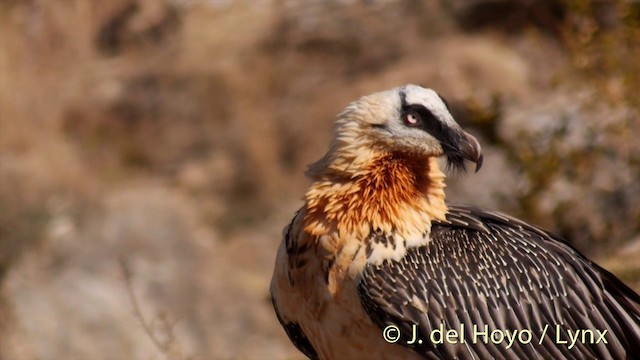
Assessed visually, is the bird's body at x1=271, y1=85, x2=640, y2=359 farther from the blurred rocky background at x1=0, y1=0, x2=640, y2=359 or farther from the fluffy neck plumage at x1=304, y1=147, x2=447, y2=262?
the blurred rocky background at x1=0, y1=0, x2=640, y2=359

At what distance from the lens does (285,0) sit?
2070 centimetres

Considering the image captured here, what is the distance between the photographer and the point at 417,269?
6.32 meters

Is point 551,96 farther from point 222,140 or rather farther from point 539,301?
point 539,301

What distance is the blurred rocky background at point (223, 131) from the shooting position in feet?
46.1

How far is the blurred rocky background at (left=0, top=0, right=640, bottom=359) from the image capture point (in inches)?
553

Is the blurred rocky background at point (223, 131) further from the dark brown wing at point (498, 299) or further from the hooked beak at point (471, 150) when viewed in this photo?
the hooked beak at point (471, 150)

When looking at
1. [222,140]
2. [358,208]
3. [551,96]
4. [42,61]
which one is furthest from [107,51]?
[358,208]

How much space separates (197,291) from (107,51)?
20.6ft

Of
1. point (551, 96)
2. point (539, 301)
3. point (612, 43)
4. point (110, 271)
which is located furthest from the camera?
point (551, 96)

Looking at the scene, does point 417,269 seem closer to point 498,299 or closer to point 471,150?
point 498,299

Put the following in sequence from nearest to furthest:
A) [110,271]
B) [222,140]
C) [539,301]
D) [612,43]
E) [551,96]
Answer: [539,301], [612,43], [110,271], [551,96], [222,140]
